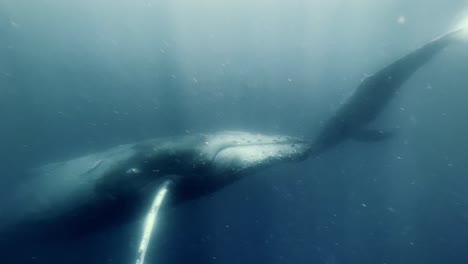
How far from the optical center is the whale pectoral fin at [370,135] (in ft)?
36.2

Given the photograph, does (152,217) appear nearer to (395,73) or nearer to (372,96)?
(372,96)

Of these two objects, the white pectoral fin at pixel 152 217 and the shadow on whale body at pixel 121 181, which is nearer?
the white pectoral fin at pixel 152 217

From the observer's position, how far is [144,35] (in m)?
23.4

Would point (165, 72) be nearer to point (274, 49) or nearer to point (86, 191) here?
point (274, 49)

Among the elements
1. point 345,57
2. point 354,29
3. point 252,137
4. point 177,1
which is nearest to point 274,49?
point 345,57

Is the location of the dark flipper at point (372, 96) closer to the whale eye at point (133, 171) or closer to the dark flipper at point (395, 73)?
the dark flipper at point (395, 73)

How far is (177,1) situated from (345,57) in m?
13.9

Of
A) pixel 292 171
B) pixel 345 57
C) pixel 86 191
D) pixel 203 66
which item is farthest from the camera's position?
pixel 345 57

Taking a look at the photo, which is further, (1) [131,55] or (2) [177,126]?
(1) [131,55]

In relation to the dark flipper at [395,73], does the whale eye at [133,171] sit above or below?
below

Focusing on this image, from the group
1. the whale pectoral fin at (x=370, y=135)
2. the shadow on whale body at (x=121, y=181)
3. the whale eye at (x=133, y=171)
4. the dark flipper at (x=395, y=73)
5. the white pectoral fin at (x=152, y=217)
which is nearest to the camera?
the white pectoral fin at (x=152, y=217)

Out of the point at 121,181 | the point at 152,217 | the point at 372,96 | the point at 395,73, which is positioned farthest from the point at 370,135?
the point at 121,181

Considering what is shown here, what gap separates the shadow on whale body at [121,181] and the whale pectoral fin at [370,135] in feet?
11.7

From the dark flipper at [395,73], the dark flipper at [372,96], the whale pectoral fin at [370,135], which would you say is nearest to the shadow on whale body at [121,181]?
the dark flipper at [372,96]
